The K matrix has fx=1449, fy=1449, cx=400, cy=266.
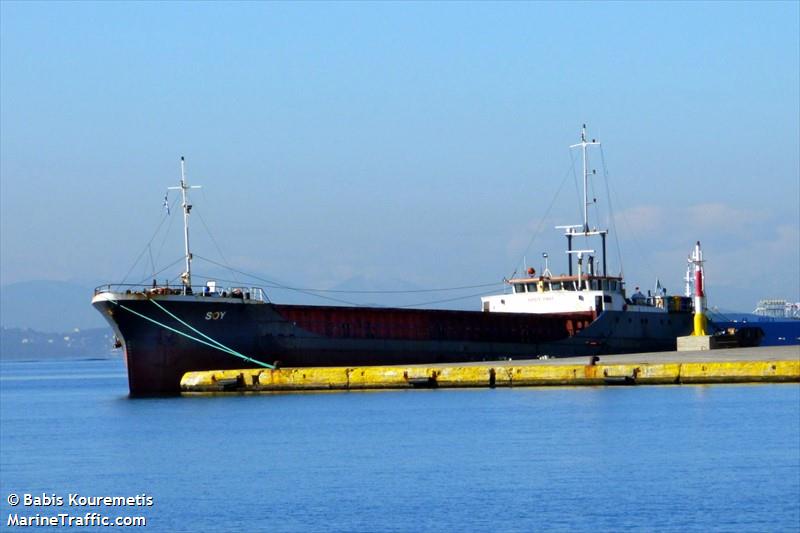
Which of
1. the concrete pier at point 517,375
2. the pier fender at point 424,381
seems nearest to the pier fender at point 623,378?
the concrete pier at point 517,375

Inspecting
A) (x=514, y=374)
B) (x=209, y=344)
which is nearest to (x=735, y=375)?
(x=514, y=374)

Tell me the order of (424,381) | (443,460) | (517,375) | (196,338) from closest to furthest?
(443,460) → (517,375) → (424,381) → (196,338)

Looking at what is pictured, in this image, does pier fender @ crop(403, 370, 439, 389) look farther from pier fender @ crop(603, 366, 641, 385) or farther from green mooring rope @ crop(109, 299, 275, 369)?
pier fender @ crop(603, 366, 641, 385)

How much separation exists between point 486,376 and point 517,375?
3.54 feet

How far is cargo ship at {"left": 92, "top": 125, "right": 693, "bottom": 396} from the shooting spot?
5088cm

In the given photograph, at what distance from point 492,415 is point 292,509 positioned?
50.6 ft

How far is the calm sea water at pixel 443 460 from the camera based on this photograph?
81.4 ft

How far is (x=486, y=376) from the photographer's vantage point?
164 ft

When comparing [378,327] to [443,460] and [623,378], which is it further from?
[443,460]

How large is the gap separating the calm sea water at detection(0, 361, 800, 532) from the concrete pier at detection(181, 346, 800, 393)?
590 millimetres

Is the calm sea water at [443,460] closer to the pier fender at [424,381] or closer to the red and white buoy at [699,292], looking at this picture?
the pier fender at [424,381]

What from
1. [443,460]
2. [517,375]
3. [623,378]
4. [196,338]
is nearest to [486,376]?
[517,375]

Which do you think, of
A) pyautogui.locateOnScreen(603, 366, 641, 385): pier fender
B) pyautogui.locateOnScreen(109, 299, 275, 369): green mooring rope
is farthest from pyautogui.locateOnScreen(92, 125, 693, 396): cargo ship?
pyautogui.locateOnScreen(603, 366, 641, 385): pier fender

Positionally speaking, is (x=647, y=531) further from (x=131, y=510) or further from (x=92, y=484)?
(x=92, y=484)
